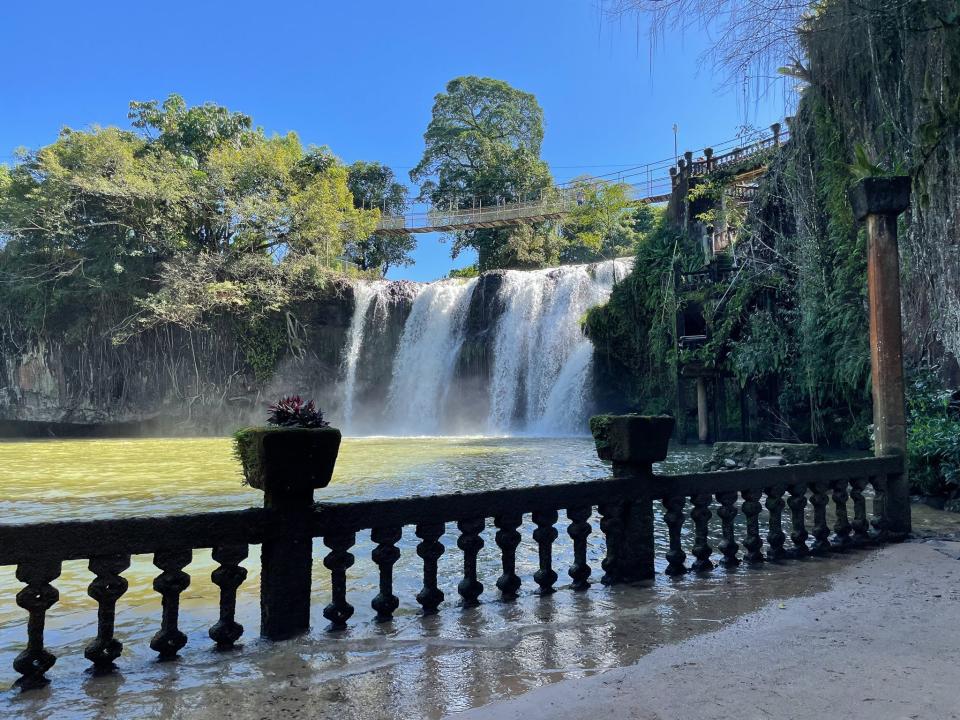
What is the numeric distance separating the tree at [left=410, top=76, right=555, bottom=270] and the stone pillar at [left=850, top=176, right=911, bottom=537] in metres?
34.8

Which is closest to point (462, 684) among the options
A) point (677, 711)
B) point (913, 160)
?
point (677, 711)

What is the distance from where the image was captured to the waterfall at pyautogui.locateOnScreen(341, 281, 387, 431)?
30234 mm

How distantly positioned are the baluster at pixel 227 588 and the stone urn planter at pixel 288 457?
1.15 ft

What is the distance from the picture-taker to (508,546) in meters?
4.30

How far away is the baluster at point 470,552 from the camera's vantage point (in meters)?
4.10

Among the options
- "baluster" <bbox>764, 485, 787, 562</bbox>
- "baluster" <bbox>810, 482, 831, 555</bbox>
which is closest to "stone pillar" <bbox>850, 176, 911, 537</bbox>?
"baluster" <bbox>810, 482, 831, 555</bbox>

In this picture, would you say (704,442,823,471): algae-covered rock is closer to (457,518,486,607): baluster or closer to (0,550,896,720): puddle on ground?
(0,550,896,720): puddle on ground

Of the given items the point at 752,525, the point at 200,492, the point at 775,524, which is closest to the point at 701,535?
the point at 752,525

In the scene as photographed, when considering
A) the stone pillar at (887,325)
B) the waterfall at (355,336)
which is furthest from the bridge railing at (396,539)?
the waterfall at (355,336)

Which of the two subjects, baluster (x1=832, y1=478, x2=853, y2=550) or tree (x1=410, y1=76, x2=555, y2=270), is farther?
tree (x1=410, y1=76, x2=555, y2=270)

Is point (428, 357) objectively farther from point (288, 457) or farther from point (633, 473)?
point (288, 457)

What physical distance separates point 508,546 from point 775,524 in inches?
94.4

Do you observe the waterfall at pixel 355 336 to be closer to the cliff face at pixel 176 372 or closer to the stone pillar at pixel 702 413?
the cliff face at pixel 176 372

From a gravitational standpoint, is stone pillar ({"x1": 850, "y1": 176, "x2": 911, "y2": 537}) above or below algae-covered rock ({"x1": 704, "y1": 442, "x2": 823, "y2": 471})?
above
